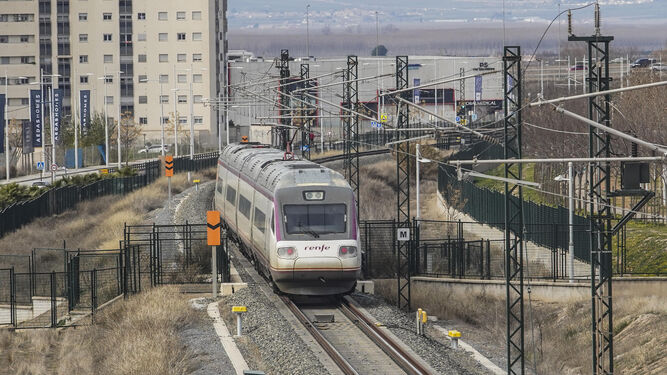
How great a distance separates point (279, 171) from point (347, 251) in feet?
12.4

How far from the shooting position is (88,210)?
64.9 m

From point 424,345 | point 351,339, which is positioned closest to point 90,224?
point 351,339

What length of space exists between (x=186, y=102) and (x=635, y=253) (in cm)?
9892

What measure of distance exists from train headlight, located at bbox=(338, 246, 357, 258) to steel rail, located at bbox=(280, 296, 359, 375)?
1.95m

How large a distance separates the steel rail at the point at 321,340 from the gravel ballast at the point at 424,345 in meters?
1.96

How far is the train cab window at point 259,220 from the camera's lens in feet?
114

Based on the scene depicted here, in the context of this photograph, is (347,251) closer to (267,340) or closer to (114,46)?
(267,340)

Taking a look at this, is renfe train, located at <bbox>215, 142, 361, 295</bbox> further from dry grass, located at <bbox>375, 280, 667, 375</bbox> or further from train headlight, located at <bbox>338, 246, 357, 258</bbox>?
dry grass, located at <bbox>375, 280, 667, 375</bbox>

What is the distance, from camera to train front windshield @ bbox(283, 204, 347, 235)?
32.5 meters

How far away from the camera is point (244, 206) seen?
132 feet

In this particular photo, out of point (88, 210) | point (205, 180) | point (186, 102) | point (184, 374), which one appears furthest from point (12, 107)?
point (184, 374)

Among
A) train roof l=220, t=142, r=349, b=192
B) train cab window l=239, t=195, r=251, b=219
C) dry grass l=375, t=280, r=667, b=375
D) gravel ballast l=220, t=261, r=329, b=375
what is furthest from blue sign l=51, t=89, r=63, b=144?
gravel ballast l=220, t=261, r=329, b=375

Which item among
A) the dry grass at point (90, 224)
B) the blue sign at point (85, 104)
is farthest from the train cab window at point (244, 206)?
the blue sign at point (85, 104)

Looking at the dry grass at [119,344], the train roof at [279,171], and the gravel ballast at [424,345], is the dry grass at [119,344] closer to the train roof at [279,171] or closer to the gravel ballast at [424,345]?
the train roof at [279,171]
